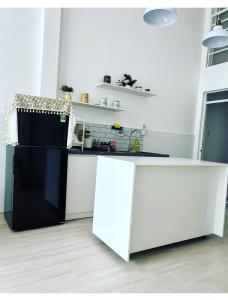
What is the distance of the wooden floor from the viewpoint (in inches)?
66.2

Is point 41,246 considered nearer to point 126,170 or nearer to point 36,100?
point 126,170

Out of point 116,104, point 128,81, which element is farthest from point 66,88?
point 128,81

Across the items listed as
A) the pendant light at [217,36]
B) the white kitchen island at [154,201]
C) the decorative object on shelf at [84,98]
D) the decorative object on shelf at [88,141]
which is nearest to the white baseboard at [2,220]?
the white kitchen island at [154,201]

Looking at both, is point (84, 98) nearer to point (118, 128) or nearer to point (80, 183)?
point (118, 128)

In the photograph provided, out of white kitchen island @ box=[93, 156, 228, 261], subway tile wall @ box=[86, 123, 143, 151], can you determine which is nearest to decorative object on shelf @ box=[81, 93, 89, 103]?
subway tile wall @ box=[86, 123, 143, 151]

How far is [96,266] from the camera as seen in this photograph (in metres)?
1.94

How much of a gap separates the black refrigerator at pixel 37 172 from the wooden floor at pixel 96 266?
21 cm

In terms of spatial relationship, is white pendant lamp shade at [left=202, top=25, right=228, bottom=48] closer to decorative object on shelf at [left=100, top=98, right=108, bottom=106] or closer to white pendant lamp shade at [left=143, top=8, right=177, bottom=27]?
white pendant lamp shade at [left=143, top=8, right=177, bottom=27]

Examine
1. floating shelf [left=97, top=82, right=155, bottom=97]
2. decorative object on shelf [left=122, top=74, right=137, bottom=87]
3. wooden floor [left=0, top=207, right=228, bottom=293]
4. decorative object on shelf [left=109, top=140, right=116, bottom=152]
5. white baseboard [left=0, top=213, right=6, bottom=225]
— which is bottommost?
white baseboard [left=0, top=213, right=6, bottom=225]

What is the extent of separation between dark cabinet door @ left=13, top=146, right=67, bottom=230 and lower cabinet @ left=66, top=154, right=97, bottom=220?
127 millimetres

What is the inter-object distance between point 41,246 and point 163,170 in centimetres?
139

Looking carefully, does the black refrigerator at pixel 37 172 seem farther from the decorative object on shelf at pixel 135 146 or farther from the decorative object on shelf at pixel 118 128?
the decorative object on shelf at pixel 135 146

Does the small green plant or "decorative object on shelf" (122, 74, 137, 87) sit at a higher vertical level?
"decorative object on shelf" (122, 74, 137, 87)
